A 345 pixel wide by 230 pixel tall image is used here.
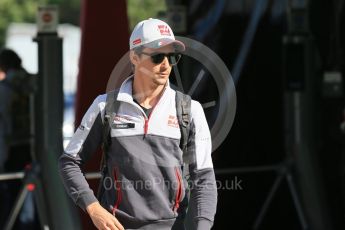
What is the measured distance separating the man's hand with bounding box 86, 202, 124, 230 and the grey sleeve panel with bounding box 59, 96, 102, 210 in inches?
3.1

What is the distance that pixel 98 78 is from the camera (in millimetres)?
6945

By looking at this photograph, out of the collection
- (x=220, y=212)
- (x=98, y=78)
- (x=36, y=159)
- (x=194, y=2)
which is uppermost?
(x=194, y=2)

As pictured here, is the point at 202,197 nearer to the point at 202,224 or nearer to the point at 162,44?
the point at 202,224

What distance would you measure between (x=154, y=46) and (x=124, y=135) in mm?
328

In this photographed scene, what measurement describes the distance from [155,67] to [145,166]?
0.35 metres

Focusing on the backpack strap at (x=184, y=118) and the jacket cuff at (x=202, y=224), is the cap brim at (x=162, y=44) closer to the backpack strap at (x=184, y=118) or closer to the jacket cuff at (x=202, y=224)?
the backpack strap at (x=184, y=118)

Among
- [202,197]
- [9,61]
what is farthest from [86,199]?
[9,61]

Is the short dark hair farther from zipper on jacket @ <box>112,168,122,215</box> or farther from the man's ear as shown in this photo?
zipper on jacket @ <box>112,168,122,215</box>

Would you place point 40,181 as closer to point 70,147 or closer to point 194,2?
point 194,2

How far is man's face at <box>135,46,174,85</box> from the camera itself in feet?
12.0

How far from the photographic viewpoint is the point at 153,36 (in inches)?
145

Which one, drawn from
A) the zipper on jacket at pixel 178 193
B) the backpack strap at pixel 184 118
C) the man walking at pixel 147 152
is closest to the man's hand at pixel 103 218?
the man walking at pixel 147 152

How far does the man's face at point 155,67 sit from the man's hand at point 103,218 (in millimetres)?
481

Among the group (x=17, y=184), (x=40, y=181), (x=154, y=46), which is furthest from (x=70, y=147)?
(x=17, y=184)
